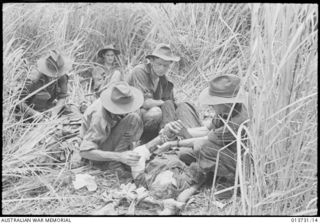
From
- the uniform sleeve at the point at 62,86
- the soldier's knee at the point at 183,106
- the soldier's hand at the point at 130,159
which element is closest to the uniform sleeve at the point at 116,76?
the uniform sleeve at the point at 62,86

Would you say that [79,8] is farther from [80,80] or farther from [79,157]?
[79,157]

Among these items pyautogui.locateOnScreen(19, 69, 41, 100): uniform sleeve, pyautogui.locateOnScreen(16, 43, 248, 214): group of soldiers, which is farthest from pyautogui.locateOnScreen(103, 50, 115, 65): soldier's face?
pyautogui.locateOnScreen(19, 69, 41, 100): uniform sleeve

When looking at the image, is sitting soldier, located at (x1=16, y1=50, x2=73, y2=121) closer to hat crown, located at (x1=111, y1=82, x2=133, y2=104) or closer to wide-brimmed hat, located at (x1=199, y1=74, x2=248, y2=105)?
hat crown, located at (x1=111, y1=82, x2=133, y2=104)

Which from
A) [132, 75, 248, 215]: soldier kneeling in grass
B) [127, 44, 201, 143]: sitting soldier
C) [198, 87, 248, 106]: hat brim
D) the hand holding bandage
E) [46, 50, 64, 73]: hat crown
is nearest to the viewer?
[198, 87, 248, 106]: hat brim

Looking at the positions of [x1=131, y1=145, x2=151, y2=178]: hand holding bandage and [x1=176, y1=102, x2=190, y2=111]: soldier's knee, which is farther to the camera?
[x1=176, y1=102, x2=190, y2=111]: soldier's knee

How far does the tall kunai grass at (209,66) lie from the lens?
3793 millimetres

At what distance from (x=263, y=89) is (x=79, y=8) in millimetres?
1880

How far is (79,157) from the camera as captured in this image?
165 inches

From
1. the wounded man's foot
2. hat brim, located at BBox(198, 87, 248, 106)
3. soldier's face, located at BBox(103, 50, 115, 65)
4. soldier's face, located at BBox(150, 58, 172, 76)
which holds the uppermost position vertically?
soldier's face, located at BBox(103, 50, 115, 65)

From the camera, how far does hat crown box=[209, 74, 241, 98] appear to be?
13.2ft

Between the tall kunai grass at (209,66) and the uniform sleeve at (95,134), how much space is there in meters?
0.29

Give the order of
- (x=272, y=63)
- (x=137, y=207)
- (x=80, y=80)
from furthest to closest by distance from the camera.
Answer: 1. (x=80, y=80)
2. (x=137, y=207)
3. (x=272, y=63)

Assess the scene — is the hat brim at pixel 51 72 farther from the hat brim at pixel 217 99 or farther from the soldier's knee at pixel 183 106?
the hat brim at pixel 217 99

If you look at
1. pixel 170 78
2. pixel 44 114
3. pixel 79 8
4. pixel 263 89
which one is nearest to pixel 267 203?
pixel 263 89
